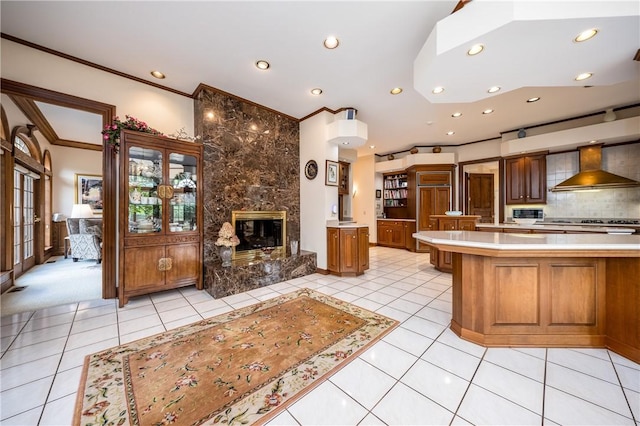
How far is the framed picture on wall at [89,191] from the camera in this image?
19.8 ft

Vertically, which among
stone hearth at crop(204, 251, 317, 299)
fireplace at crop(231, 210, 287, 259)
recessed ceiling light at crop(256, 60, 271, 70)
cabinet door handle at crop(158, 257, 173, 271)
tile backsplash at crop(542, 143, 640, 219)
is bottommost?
stone hearth at crop(204, 251, 317, 299)

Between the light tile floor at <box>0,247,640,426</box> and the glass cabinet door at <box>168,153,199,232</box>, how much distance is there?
1.18m

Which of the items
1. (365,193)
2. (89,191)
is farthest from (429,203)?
(89,191)

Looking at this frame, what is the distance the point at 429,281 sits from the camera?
12.9ft

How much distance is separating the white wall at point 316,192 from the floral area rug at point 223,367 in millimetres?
1906

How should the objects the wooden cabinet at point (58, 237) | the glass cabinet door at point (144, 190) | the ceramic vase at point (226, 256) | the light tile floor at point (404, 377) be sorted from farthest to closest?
1. the wooden cabinet at point (58, 237)
2. the ceramic vase at point (226, 256)
3. the glass cabinet door at point (144, 190)
4. the light tile floor at point (404, 377)

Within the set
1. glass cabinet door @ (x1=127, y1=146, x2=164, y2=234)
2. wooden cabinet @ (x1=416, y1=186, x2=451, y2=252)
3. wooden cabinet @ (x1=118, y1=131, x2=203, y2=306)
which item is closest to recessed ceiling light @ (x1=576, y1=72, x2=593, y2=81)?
wooden cabinet @ (x1=416, y1=186, x2=451, y2=252)

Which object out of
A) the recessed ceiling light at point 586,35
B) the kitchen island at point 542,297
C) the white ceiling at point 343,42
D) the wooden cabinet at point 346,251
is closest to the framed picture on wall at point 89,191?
the white ceiling at point 343,42

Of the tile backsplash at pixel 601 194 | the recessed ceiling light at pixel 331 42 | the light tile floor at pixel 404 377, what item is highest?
the recessed ceiling light at pixel 331 42

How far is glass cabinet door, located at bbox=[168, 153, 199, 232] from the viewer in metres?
3.25

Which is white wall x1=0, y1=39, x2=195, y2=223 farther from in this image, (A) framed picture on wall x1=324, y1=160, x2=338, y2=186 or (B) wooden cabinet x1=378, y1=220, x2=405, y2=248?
(B) wooden cabinet x1=378, y1=220, x2=405, y2=248

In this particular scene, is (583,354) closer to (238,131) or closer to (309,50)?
(309,50)

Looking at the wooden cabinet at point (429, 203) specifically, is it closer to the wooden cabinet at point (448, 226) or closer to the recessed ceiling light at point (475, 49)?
the wooden cabinet at point (448, 226)

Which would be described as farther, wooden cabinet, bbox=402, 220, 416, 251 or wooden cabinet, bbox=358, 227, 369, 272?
wooden cabinet, bbox=402, 220, 416, 251
